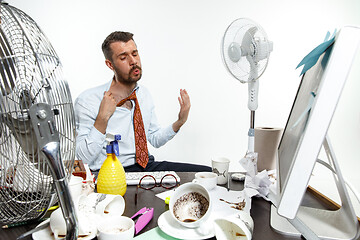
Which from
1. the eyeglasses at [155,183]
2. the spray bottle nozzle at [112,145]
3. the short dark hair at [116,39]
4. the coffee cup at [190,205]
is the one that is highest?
the short dark hair at [116,39]

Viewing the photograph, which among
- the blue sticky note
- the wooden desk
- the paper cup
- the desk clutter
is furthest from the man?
the blue sticky note

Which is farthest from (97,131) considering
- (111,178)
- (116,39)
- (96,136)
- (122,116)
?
(111,178)

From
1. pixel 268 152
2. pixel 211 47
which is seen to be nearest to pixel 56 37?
pixel 211 47

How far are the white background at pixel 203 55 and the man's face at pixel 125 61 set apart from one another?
0.52m

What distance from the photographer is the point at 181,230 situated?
26.9 inches

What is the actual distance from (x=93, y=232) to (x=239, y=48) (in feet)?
3.49

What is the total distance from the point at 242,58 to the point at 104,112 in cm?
96

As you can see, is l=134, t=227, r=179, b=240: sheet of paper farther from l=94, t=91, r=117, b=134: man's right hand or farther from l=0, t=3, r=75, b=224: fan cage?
l=94, t=91, r=117, b=134: man's right hand

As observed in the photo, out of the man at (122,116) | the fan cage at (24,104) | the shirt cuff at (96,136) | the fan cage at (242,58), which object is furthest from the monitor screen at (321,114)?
the shirt cuff at (96,136)

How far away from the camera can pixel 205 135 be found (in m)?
2.69

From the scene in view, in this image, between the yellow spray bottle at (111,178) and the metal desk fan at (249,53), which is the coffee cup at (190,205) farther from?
the metal desk fan at (249,53)

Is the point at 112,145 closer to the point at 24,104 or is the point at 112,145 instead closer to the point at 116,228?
the point at 116,228

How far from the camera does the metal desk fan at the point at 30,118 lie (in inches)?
18.6

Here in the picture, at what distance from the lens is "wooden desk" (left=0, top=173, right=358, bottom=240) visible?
0.68 meters
